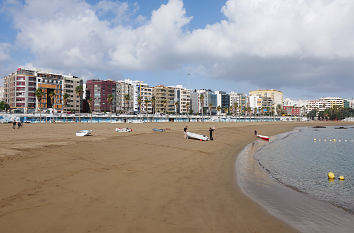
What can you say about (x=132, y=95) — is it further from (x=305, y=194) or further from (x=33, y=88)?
(x=305, y=194)

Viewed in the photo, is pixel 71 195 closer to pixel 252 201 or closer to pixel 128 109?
pixel 252 201

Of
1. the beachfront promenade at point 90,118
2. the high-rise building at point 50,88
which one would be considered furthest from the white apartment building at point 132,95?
the high-rise building at point 50,88

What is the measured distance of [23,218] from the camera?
7.10 m

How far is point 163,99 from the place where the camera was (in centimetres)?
17488

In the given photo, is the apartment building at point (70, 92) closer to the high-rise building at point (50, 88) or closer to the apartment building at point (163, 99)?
the high-rise building at point (50, 88)

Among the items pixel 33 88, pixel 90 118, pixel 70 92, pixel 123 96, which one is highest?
pixel 33 88

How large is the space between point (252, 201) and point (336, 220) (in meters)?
3.12

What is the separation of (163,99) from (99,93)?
45.1 m

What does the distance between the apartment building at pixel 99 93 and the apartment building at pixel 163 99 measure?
3465 centimetres

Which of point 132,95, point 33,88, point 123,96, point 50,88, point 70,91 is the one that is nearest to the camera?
point 33,88

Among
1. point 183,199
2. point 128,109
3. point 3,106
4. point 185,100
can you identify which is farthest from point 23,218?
point 185,100

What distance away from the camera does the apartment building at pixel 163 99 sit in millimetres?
175250

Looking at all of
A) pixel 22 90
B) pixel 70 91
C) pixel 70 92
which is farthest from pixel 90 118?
pixel 22 90

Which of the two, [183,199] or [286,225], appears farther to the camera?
[183,199]
